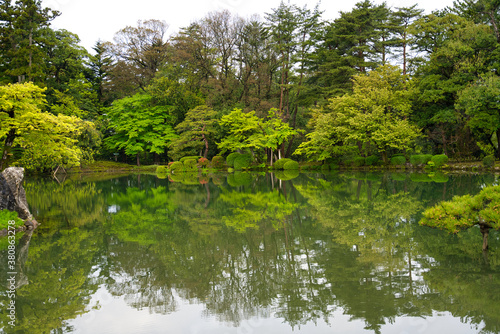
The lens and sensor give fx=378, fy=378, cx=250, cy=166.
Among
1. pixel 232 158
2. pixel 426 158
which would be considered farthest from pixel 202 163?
pixel 426 158

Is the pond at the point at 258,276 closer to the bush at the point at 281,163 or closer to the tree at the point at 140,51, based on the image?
the bush at the point at 281,163

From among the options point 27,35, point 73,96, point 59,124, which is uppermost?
point 27,35

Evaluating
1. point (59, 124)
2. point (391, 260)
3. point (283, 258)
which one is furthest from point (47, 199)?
point (391, 260)

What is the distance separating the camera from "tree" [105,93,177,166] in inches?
1346

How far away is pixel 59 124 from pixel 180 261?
6720 mm

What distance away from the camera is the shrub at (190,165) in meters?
30.0

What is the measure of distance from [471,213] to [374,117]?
19.7 metres

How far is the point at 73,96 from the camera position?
107 ft

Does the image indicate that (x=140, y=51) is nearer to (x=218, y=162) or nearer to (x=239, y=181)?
(x=218, y=162)

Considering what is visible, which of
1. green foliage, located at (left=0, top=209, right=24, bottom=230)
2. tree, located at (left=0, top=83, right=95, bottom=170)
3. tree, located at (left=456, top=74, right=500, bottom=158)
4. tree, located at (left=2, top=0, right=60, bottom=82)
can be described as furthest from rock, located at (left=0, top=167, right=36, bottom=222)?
tree, located at (left=456, top=74, right=500, bottom=158)

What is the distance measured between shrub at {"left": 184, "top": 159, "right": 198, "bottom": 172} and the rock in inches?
829

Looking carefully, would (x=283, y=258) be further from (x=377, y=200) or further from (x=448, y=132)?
(x=448, y=132)

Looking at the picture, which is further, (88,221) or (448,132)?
(448,132)

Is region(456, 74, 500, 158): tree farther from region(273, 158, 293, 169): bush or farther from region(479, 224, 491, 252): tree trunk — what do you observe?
region(479, 224, 491, 252): tree trunk
